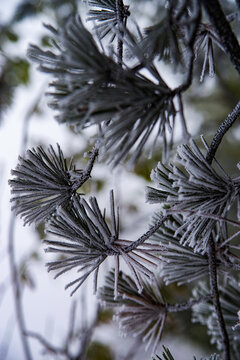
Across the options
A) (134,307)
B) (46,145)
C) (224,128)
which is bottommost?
(134,307)

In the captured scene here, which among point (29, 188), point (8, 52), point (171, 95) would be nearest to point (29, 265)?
point (8, 52)

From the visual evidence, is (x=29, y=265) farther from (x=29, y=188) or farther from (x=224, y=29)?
(x=224, y=29)

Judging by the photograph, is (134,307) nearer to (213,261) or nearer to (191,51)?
(213,261)

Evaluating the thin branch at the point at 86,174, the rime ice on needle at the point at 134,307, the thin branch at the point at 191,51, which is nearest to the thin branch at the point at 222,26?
the thin branch at the point at 191,51

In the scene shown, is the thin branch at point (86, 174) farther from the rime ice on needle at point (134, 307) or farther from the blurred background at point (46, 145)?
the blurred background at point (46, 145)

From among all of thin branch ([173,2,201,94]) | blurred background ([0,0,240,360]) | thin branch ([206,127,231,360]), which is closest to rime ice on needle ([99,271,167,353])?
thin branch ([206,127,231,360])

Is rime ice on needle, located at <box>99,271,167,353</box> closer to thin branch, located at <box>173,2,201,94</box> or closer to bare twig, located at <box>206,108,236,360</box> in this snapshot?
bare twig, located at <box>206,108,236,360</box>

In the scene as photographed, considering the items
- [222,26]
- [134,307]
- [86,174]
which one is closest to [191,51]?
[222,26]

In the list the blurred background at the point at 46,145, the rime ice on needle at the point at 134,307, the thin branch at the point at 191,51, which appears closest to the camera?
the thin branch at the point at 191,51
